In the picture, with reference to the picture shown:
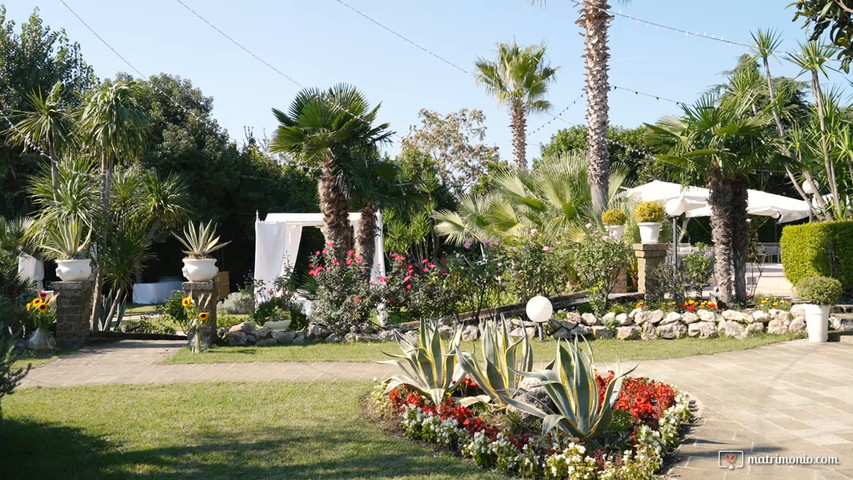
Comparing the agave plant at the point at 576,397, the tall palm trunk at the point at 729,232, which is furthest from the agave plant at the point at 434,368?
the tall palm trunk at the point at 729,232

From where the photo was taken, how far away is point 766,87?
45.1 ft

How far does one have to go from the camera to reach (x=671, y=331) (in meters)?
9.55

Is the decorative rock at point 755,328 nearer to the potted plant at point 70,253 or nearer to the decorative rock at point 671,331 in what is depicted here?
the decorative rock at point 671,331

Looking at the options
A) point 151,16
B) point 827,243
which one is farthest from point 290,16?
point 827,243

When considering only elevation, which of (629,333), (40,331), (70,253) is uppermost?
(70,253)

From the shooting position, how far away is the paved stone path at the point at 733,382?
4461mm

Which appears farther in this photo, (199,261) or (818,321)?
(199,261)

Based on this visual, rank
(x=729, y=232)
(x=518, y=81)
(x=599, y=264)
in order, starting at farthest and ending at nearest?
1. (x=518, y=81)
2. (x=729, y=232)
3. (x=599, y=264)

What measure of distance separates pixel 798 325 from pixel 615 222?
3.14 metres

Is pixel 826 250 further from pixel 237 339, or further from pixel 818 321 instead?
pixel 237 339

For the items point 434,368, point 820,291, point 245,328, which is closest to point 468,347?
point 245,328

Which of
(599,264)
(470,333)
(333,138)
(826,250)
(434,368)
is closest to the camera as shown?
(434,368)

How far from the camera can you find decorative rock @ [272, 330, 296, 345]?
32.0ft

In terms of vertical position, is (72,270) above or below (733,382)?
above
